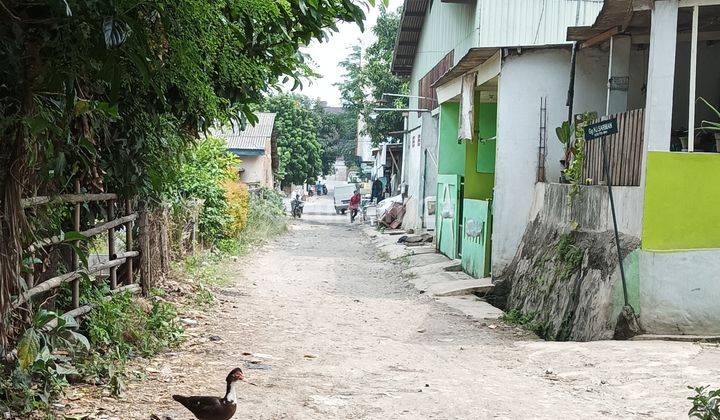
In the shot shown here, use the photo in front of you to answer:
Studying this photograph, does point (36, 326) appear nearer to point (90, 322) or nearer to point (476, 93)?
point (90, 322)

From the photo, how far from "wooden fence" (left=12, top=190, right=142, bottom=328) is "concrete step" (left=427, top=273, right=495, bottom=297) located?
544 centimetres

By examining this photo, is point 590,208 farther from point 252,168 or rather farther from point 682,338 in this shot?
point 252,168

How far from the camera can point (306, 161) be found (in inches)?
1895

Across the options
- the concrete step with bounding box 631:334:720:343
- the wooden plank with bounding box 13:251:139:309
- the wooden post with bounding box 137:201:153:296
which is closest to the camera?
the wooden plank with bounding box 13:251:139:309

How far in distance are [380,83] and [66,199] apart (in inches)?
1208

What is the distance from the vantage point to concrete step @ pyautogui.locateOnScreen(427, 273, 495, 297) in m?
12.7

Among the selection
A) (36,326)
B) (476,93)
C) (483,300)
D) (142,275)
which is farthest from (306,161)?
(36,326)

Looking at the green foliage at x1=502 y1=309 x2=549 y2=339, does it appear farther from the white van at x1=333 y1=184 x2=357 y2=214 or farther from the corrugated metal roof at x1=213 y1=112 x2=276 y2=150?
the white van at x1=333 y1=184 x2=357 y2=214

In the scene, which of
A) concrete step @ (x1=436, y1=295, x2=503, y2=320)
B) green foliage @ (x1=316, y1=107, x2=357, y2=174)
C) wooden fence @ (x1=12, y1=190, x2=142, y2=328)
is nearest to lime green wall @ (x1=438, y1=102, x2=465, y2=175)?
concrete step @ (x1=436, y1=295, x2=503, y2=320)

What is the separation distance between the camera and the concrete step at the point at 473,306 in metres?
11.0

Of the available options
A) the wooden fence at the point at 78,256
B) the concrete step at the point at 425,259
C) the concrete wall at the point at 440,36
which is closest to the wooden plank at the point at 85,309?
the wooden fence at the point at 78,256

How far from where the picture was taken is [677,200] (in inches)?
321

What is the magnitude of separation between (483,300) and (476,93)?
181 inches

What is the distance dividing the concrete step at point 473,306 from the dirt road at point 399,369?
25 centimetres
